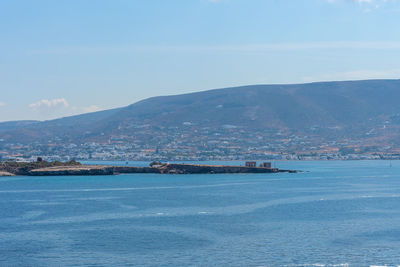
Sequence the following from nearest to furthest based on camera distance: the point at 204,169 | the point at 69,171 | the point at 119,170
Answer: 1. the point at 69,171
2. the point at 204,169
3. the point at 119,170

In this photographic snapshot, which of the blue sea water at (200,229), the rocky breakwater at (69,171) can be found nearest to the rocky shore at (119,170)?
the rocky breakwater at (69,171)

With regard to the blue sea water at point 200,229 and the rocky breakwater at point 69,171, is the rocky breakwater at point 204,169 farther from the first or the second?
the blue sea water at point 200,229

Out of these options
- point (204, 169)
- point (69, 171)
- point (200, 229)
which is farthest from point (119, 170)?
point (200, 229)

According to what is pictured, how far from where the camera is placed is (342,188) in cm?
10444

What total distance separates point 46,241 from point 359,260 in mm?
24957

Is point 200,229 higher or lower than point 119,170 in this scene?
lower

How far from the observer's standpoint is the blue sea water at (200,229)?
143ft

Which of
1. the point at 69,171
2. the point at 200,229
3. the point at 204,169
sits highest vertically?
the point at 204,169

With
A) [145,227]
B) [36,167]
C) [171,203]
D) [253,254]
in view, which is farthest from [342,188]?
[36,167]

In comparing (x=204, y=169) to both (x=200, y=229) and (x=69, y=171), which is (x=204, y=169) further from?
(x=200, y=229)

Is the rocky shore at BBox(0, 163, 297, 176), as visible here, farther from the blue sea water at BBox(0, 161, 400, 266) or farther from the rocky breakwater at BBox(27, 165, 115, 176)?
the blue sea water at BBox(0, 161, 400, 266)

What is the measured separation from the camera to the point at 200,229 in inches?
2201

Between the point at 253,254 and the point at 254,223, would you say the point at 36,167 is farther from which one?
the point at 253,254

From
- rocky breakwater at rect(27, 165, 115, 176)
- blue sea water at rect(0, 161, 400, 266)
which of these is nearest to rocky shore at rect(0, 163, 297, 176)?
rocky breakwater at rect(27, 165, 115, 176)
